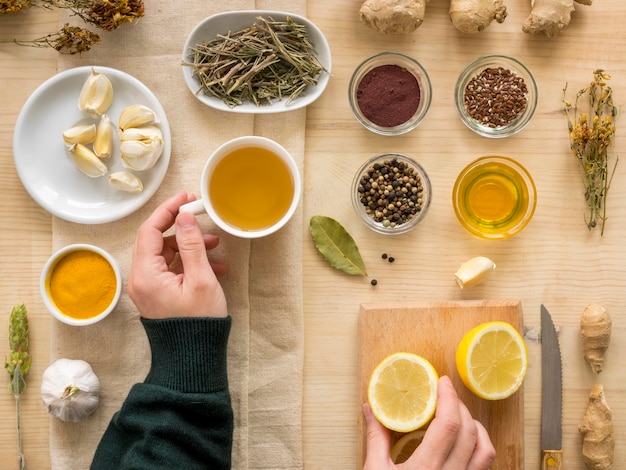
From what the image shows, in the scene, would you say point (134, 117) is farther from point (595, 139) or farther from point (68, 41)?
point (595, 139)

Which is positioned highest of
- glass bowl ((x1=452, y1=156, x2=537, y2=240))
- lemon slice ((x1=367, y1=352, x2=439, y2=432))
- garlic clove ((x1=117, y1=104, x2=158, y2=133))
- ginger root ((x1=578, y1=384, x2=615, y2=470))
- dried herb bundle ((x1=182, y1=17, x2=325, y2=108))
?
dried herb bundle ((x1=182, y1=17, x2=325, y2=108))

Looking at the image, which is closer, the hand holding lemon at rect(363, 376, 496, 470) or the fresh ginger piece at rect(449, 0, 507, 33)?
the hand holding lemon at rect(363, 376, 496, 470)

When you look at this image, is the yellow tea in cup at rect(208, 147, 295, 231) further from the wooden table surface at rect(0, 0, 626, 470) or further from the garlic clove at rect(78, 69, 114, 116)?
the garlic clove at rect(78, 69, 114, 116)

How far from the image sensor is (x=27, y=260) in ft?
4.50

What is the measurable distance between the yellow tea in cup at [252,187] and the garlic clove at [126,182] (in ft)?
0.54

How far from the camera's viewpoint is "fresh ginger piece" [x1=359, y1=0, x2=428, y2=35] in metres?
1.32

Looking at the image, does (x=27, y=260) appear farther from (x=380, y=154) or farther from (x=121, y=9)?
(x=380, y=154)

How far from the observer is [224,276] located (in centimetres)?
137

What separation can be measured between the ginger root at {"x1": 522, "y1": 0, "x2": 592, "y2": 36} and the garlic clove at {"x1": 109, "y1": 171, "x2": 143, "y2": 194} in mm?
904

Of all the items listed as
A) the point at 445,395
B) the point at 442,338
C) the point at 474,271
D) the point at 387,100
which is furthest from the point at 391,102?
the point at 445,395

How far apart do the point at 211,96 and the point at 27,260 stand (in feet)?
1.77

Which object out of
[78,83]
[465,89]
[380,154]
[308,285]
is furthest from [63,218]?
[465,89]

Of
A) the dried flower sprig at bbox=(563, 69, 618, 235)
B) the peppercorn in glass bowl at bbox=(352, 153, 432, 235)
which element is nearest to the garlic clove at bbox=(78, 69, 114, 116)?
the peppercorn in glass bowl at bbox=(352, 153, 432, 235)

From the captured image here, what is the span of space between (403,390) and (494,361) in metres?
0.20
